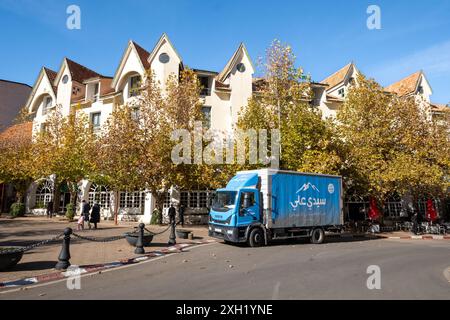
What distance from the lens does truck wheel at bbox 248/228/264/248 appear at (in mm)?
13508

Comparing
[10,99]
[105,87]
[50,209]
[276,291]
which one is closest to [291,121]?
[276,291]

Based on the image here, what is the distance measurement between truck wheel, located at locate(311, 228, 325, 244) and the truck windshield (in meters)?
4.91

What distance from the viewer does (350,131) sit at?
23.0 m

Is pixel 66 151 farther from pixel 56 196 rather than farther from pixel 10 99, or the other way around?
pixel 10 99

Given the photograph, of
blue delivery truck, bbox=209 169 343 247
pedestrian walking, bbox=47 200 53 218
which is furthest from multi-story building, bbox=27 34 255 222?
blue delivery truck, bbox=209 169 343 247

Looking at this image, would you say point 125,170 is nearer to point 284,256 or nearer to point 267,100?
point 267,100

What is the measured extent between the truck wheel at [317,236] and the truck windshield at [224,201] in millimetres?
4908

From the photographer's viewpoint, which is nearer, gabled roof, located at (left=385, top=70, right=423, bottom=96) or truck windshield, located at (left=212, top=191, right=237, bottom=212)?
truck windshield, located at (left=212, top=191, right=237, bottom=212)

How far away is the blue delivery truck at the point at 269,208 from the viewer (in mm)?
13398

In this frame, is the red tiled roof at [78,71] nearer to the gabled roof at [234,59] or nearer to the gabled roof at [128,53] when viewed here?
the gabled roof at [128,53]

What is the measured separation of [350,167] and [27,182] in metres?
29.8

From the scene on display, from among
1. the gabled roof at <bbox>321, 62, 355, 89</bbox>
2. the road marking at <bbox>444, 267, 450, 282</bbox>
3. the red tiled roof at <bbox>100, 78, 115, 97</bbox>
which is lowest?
the road marking at <bbox>444, 267, 450, 282</bbox>

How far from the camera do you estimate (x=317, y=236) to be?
15.8m

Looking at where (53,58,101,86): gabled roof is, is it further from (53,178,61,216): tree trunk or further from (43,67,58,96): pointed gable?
(53,178,61,216): tree trunk
